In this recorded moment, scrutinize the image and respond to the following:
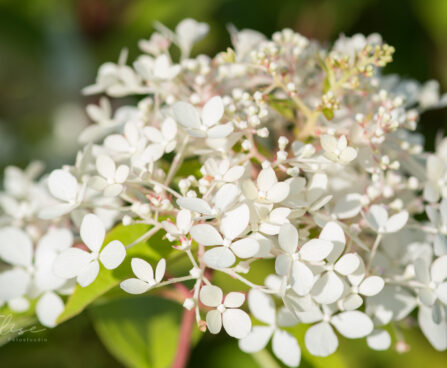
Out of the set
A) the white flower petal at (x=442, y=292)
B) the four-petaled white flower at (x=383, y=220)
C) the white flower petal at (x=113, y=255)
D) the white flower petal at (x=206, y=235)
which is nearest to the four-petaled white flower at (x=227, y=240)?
the white flower petal at (x=206, y=235)

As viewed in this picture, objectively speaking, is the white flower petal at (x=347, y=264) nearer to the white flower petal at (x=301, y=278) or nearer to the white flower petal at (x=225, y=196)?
the white flower petal at (x=301, y=278)

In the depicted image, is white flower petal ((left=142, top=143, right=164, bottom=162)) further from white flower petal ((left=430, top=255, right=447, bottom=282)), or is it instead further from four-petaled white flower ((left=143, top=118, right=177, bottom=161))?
white flower petal ((left=430, top=255, right=447, bottom=282))

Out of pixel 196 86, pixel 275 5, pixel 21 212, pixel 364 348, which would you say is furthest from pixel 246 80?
pixel 275 5

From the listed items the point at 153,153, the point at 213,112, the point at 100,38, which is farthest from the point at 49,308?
the point at 100,38

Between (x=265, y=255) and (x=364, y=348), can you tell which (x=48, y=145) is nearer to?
(x=364, y=348)

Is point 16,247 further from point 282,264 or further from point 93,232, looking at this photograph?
point 282,264
